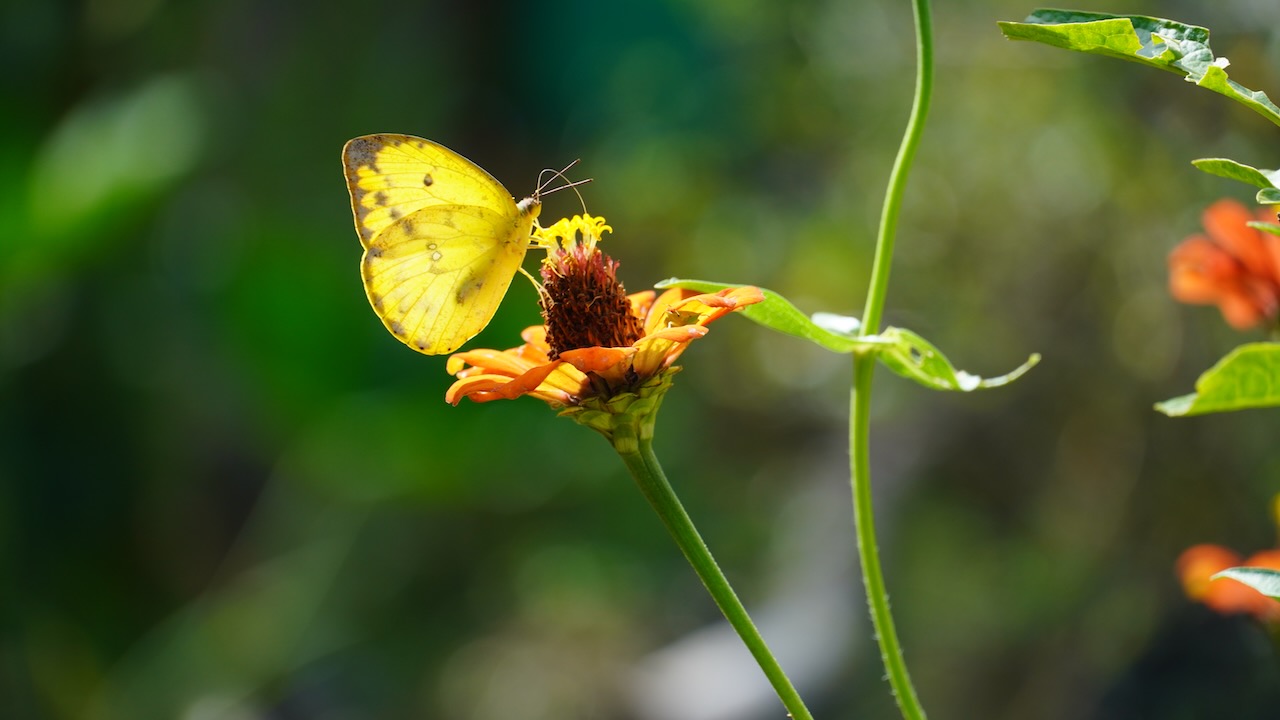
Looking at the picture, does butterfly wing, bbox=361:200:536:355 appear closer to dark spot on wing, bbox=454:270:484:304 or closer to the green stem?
dark spot on wing, bbox=454:270:484:304

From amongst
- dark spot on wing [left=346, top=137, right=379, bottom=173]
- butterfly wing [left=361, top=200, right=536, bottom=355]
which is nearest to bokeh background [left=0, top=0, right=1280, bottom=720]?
butterfly wing [left=361, top=200, right=536, bottom=355]

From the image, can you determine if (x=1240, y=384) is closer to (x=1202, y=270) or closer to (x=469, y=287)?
(x=1202, y=270)

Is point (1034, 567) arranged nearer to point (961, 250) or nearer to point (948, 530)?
point (948, 530)

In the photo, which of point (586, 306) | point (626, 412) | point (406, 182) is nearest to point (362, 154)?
point (406, 182)

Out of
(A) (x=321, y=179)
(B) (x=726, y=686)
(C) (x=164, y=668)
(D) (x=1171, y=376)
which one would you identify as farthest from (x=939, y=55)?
(C) (x=164, y=668)

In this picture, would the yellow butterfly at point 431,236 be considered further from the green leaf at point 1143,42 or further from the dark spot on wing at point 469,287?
the green leaf at point 1143,42
